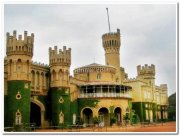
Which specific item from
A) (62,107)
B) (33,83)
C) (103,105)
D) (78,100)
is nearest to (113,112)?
(103,105)

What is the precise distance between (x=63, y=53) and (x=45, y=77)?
3933mm

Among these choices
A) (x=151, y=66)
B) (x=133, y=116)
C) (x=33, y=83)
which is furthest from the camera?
(x=151, y=66)

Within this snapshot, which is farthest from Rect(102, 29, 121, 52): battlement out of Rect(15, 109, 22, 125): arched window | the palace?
Rect(15, 109, 22, 125): arched window

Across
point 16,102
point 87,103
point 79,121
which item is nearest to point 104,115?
point 87,103

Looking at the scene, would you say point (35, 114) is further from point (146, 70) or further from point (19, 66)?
point (146, 70)

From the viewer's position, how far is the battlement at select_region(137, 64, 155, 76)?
2453 inches

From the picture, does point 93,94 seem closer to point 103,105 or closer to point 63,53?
point 103,105

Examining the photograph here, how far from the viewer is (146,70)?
6269cm

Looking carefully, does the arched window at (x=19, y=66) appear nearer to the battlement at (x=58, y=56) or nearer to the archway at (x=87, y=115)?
the battlement at (x=58, y=56)

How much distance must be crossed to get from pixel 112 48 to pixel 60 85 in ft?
67.9

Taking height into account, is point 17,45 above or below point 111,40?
below

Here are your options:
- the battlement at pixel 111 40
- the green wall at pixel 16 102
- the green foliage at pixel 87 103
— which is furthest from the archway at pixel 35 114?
the battlement at pixel 111 40

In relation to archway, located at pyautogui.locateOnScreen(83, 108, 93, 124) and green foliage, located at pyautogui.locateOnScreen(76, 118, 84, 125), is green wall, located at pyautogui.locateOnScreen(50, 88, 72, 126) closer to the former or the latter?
green foliage, located at pyautogui.locateOnScreen(76, 118, 84, 125)

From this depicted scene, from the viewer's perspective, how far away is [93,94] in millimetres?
46438
